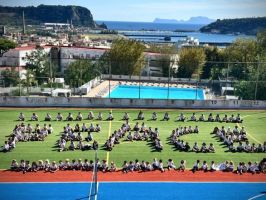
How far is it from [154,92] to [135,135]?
73.7ft

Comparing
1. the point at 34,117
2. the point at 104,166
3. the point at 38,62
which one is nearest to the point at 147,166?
the point at 104,166

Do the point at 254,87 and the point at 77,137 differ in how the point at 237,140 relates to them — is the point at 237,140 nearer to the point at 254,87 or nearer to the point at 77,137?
the point at 77,137

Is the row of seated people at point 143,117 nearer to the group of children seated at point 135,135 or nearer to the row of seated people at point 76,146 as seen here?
the group of children seated at point 135,135

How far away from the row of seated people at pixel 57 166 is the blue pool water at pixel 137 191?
1621 mm

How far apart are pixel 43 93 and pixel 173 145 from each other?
1996 centimetres

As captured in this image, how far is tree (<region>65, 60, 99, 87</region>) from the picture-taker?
4851 centimetres

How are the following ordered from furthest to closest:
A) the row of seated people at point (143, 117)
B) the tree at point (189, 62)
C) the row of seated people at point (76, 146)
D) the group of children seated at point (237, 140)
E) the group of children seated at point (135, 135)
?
the tree at point (189, 62), the row of seated people at point (143, 117), the group of children seated at point (135, 135), the group of children seated at point (237, 140), the row of seated people at point (76, 146)

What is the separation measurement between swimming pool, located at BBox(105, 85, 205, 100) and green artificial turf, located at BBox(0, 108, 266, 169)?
13265mm

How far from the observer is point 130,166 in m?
20.3

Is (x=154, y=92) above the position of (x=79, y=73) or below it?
below

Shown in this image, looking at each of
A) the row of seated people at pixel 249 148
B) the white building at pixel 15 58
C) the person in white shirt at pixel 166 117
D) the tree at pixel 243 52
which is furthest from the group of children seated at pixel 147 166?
the white building at pixel 15 58

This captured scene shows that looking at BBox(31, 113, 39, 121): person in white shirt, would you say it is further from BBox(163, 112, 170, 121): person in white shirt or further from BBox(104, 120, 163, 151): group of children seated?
BBox(163, 112, 170, 121): person in white shirt

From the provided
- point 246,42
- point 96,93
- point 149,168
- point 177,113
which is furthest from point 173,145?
point 246,42

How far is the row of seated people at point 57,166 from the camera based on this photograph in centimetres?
2022
